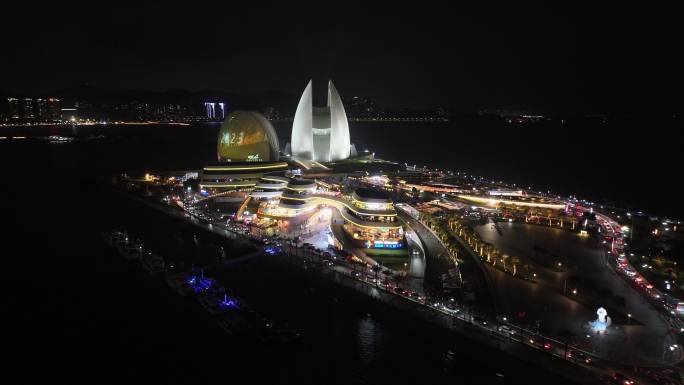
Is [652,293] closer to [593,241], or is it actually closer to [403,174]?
[593,241]

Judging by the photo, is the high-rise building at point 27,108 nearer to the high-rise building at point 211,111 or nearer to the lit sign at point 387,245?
the high-rise building at point 211,111

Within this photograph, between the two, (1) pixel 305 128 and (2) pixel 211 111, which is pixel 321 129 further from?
(2) pixel 211 111

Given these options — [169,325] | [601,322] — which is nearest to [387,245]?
[601,322]

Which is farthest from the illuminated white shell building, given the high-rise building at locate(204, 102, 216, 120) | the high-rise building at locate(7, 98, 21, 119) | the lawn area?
the high-rise building at locate(204, 102, 216, 120)

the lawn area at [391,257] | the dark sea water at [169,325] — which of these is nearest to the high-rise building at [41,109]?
the dark sea water at [169,325]

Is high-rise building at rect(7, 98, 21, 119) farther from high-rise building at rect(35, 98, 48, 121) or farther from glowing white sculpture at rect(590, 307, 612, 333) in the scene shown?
glowing white sculpture at rect(590, 307, 612, 333)

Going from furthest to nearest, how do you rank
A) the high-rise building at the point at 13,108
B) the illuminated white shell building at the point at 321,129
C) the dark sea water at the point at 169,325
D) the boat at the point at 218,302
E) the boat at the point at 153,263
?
the high-rise building at the point at 13,108, the illuminated white shell building at the point at 321,129, the boat at the point at 153,263, the boat at the point at 218,302, the dark sea water at the point at 169,325
